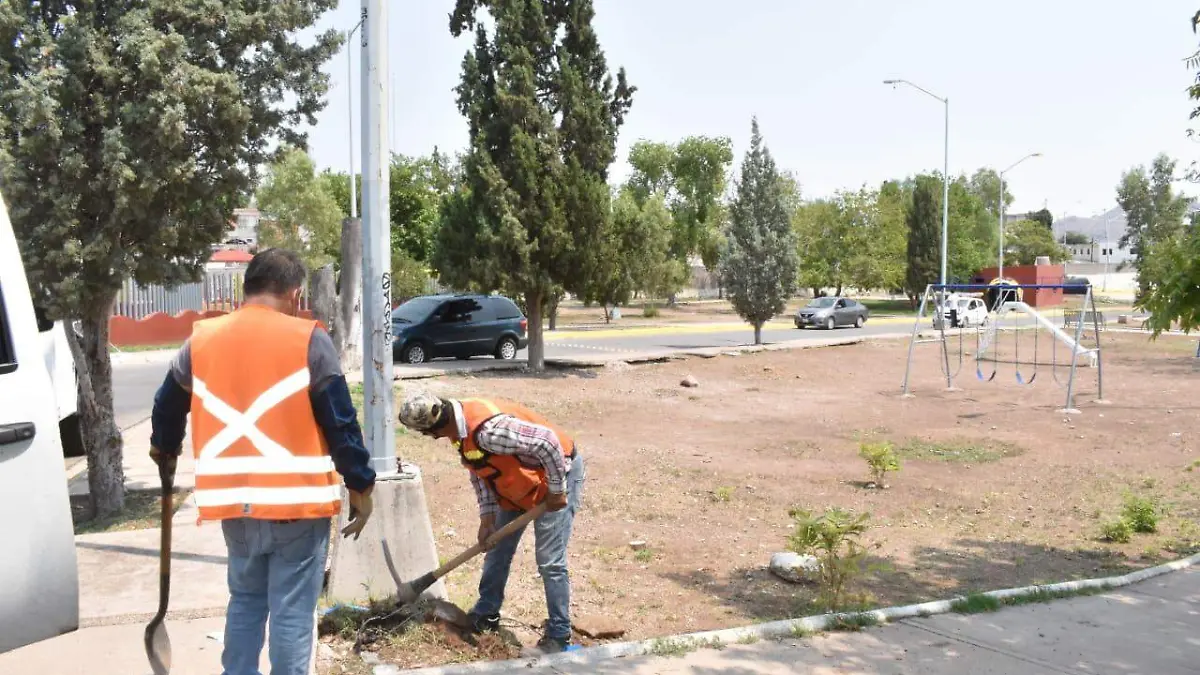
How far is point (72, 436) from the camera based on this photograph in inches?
338

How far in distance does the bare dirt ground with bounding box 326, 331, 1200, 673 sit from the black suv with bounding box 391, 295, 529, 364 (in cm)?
305

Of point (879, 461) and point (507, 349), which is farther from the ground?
point (507, 349)

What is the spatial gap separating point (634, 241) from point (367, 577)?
16.1m

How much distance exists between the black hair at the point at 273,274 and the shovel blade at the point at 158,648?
5.28 ft

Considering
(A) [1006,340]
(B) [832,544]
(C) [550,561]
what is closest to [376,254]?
(C) [550,561]

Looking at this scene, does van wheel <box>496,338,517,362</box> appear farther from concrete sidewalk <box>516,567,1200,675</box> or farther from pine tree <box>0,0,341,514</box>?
concrete sidewalk <box>516,567,1200,675</box>

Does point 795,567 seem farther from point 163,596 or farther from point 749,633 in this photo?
point 163,596

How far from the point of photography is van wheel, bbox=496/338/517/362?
23.0 m

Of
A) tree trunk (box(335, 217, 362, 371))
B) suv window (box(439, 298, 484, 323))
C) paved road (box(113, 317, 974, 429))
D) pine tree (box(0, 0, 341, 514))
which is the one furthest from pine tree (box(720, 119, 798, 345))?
pine tree (box(0, 0, 341, 514))

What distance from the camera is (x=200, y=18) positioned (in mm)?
7344

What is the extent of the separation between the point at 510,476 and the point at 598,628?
1.19 metres

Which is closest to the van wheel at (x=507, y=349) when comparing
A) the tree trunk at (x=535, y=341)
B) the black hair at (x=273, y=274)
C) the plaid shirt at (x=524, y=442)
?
the tree trunk at (x=535, y=341)

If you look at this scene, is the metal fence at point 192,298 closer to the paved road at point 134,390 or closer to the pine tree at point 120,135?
the paved road at point 134,390

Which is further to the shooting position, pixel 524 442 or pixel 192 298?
pixel 192 298
